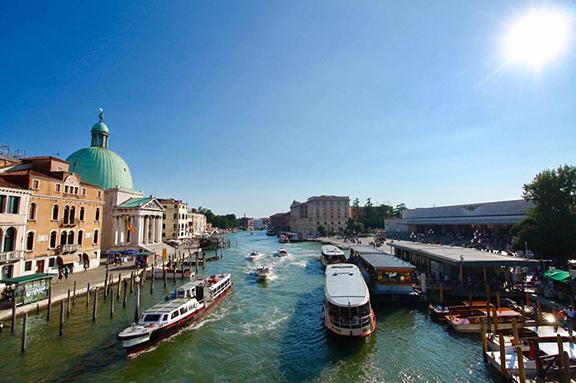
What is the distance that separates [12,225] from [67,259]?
27.4ft

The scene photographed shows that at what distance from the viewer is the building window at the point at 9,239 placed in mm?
27531

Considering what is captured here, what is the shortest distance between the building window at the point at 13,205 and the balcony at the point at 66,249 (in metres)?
7.50

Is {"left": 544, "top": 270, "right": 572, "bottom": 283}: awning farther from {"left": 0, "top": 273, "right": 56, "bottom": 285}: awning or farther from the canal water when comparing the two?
{"left": 0, "top": 273, "right": 56, "bottom": 285}: awning

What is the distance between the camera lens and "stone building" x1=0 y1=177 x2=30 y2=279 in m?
26.7

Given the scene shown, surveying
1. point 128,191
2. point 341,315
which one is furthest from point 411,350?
point 128,191

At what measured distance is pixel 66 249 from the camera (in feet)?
114

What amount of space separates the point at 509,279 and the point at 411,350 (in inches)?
637

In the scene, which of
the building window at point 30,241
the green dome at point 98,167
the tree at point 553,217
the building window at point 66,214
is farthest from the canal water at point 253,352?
the green dome at point 98,167

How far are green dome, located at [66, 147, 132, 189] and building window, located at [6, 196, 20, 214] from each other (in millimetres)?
28600

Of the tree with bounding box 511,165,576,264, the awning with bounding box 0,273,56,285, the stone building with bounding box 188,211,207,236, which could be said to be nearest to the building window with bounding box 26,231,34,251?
the awning with bounding box 0,273,56,285

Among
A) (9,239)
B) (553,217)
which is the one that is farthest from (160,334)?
(553,217)

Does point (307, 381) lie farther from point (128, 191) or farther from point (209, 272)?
point (128, 191)

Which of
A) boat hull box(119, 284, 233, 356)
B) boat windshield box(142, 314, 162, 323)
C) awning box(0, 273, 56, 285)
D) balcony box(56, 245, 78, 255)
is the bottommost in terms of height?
boat hull box(119, 284, 233, 356)

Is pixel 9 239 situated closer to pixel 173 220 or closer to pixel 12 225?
pixel 12 225
